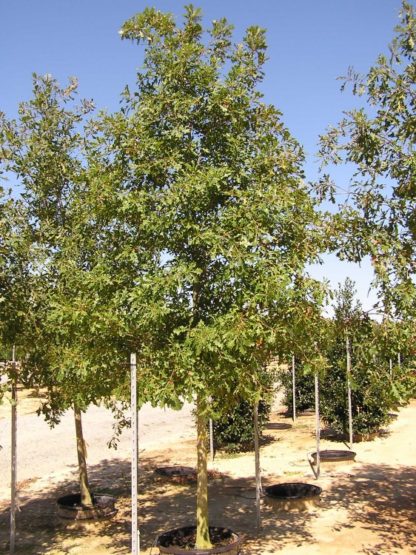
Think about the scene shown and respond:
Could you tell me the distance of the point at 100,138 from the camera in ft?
28.7

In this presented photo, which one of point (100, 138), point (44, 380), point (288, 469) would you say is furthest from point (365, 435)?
point (100, 138)

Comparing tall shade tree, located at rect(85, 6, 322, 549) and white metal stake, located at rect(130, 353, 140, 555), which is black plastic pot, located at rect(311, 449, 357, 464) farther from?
white metal stake, located at rect(130, 353, 140, 555)

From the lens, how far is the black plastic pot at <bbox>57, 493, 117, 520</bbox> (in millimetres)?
11898

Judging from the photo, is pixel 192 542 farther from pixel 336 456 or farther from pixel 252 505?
pixel 336 456

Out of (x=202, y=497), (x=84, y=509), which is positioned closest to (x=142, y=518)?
(x=84, y=509)

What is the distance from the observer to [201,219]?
8.56 metres

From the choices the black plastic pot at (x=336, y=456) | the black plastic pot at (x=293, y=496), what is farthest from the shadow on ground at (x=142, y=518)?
the black plastic pot at (x=336, y=456)

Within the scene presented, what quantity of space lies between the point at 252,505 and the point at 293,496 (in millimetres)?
1023

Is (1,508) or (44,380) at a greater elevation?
(44,380)

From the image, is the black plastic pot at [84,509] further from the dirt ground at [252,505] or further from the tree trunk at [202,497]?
the tree trunk at [202,497]

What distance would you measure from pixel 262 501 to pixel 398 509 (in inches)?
114

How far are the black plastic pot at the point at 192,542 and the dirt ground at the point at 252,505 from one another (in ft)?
2.31

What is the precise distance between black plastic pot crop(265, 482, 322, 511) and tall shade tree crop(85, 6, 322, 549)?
3986mm

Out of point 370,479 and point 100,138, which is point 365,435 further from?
point 100,138
